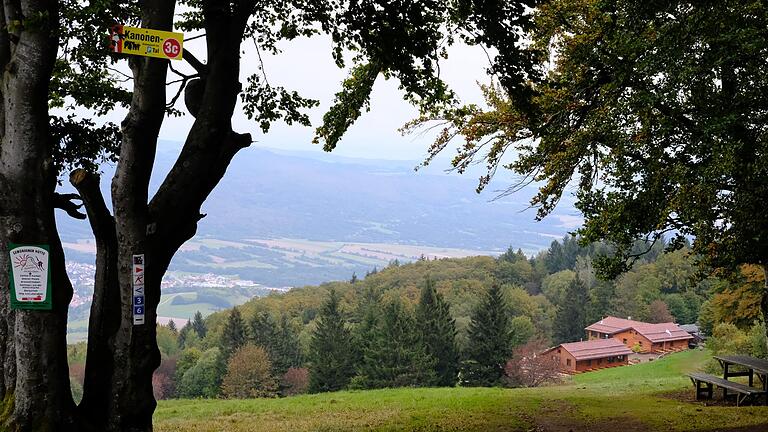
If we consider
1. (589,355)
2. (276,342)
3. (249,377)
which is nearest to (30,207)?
(249,377)

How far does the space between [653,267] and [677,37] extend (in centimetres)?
10648

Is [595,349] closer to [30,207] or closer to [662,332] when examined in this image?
[662,332]

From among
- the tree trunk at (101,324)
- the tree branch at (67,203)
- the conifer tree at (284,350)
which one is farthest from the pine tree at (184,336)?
the tree trunk at (101,324)

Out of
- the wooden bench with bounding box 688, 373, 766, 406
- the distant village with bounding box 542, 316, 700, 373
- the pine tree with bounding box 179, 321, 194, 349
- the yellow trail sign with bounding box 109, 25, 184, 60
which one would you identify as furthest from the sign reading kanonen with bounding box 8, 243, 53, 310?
the pine tree with bounding box 179, 321, 194, 349

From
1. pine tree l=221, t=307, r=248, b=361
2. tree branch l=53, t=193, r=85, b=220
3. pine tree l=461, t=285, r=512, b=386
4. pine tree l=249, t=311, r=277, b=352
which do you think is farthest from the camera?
pine tree l=249, t=311, r=277, b=352

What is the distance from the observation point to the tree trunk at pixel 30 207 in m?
6.59

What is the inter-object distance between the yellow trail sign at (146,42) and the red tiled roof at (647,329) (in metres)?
91.4

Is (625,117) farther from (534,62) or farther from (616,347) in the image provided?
(616,347)

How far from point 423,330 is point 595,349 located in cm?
2969

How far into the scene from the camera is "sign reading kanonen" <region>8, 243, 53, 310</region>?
6.67 m

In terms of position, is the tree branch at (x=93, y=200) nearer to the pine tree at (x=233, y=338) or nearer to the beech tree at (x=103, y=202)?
the beech tree at (x=103, y=202)

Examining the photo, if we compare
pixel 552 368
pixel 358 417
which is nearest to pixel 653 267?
pixel 552 368

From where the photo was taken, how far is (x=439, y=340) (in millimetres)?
60125

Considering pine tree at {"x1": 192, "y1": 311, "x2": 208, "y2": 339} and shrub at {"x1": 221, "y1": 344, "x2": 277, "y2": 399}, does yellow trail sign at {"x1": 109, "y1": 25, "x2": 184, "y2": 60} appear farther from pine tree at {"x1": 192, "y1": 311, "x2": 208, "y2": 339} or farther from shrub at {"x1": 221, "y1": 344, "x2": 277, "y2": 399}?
→ pine tree at {"x1": 192, "y1": 311, "x2": 208, "y2": 339}
